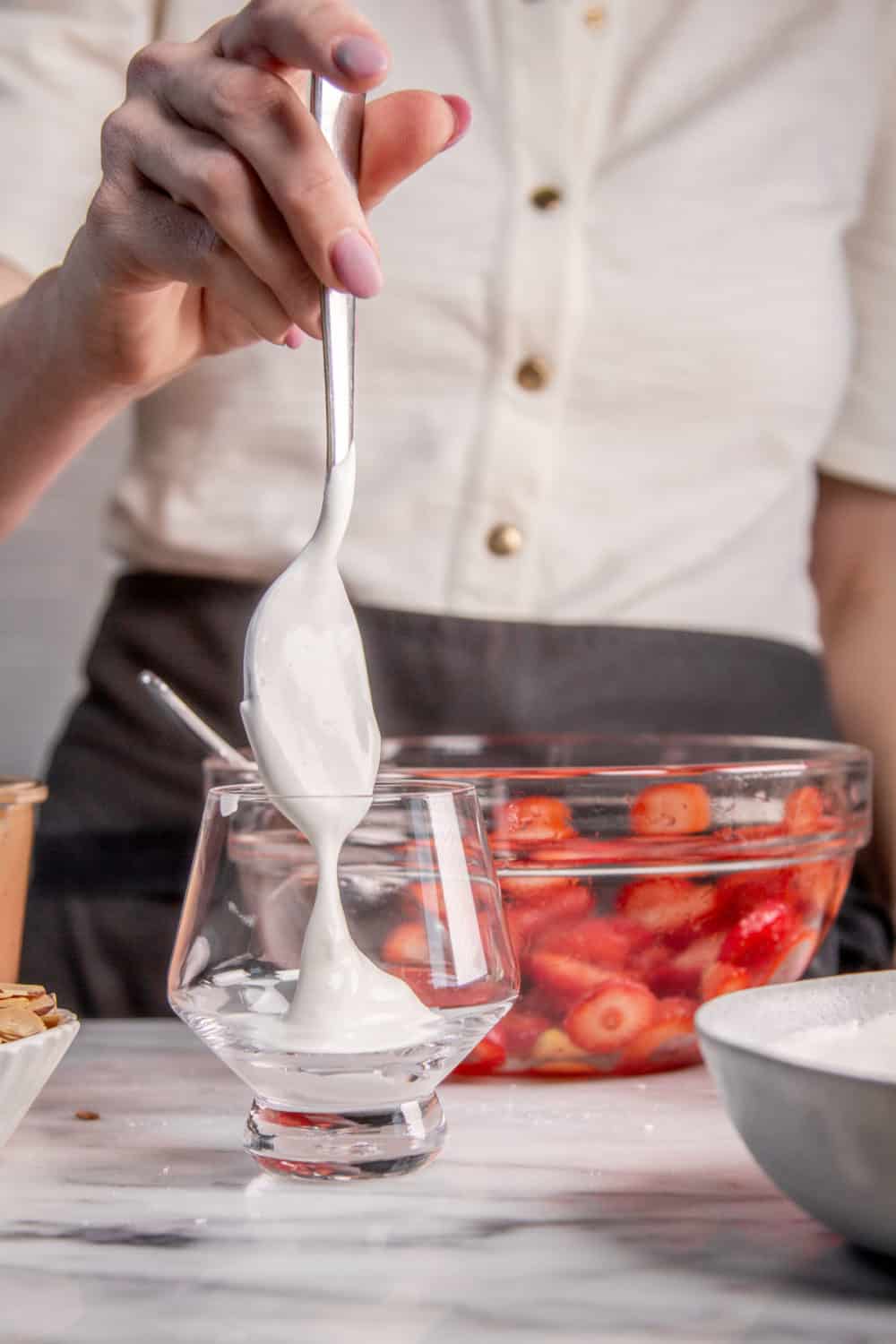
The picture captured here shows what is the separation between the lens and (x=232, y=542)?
0.93 meters

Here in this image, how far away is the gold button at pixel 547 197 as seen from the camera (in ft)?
3.02

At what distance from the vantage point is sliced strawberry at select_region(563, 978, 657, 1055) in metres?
0.58

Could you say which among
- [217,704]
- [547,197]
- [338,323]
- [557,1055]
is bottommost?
[557,1055]

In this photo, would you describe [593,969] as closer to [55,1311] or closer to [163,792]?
[55,1311]

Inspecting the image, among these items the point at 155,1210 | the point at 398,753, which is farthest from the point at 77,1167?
the point at 398,753

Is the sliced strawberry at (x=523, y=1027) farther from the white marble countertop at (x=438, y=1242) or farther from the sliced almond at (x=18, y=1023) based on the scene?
the sliced almond at (x=18, y=1023)

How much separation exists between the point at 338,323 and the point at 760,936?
294 millimetres

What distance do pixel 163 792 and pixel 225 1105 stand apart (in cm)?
43

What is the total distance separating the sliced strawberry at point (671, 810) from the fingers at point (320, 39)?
0.91 ft

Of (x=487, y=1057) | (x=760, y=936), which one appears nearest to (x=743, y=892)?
(x=760, y=936)

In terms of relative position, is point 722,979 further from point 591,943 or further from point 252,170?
point 252,170

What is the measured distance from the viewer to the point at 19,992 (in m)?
0.47

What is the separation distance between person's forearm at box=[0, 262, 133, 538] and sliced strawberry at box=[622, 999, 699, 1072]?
381 mm

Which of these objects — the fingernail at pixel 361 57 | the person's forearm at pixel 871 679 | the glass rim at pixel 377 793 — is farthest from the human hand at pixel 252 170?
the person's forearm at pixel 871 679
